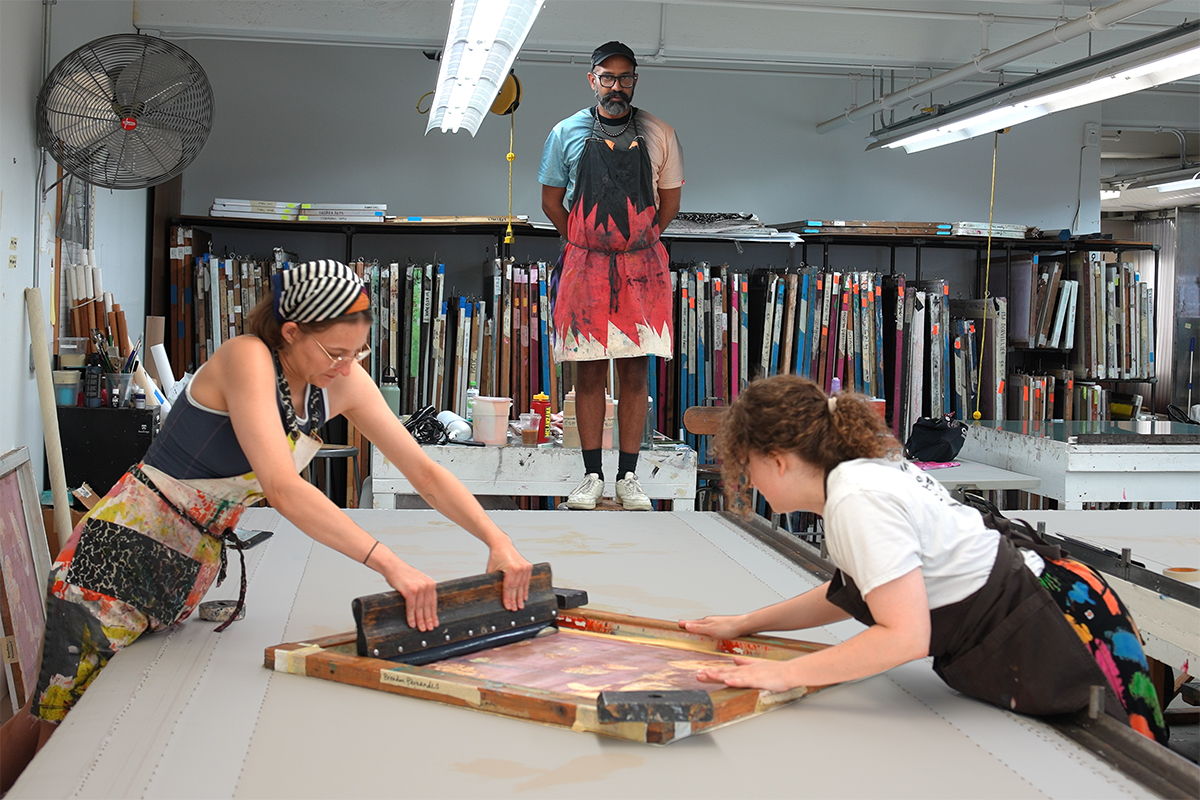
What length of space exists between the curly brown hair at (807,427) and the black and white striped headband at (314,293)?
29.6 inches

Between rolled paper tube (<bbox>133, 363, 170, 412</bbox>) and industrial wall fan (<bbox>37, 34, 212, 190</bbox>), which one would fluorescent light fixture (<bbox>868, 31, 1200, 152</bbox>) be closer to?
industrial wall fan (<bbox>37, 34, 212, 190</bbox>)

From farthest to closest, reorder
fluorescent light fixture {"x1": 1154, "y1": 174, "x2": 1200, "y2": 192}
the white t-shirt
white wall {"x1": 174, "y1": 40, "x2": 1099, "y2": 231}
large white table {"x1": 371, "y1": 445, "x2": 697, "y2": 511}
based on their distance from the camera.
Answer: fluorescent light fixture {"x1": 1154, "y1": 174, "x2": 1200, "y2": 192} < white wall {"x1": 174, "y1": 40, "x2": 1099, "y2": 231} < large white table {"x1": 371, "y1": 445, "x2": 697, "y2": 511} < the white t-shirt

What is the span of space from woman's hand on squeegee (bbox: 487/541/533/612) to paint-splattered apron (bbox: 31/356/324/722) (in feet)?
1.48

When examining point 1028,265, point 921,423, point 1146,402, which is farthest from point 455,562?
point 1146,402

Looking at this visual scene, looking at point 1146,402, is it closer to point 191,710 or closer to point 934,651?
point 934,651

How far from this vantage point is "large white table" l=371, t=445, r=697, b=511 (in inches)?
165

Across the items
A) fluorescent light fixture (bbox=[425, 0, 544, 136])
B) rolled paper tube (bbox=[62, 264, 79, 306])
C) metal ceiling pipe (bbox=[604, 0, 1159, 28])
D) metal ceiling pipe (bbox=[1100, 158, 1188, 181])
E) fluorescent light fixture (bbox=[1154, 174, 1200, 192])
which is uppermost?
metal ceiling pipe (bbox=[1100, 158, 1188, 181])

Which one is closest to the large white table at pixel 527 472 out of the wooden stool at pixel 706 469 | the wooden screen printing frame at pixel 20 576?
the wooden stool at pixel 706 469

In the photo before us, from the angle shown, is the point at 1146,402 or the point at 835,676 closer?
the point at 835,676

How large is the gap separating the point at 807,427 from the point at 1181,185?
29.0ft

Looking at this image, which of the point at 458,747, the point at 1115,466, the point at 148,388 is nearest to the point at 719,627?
the point at 458,747

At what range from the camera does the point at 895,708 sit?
5.67 ft

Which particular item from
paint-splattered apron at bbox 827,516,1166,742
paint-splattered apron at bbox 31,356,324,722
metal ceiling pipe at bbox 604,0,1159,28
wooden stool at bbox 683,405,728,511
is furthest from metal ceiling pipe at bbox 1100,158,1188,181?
paint-splattered apron at bbox 31,356,324,722

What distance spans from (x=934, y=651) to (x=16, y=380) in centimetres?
358
